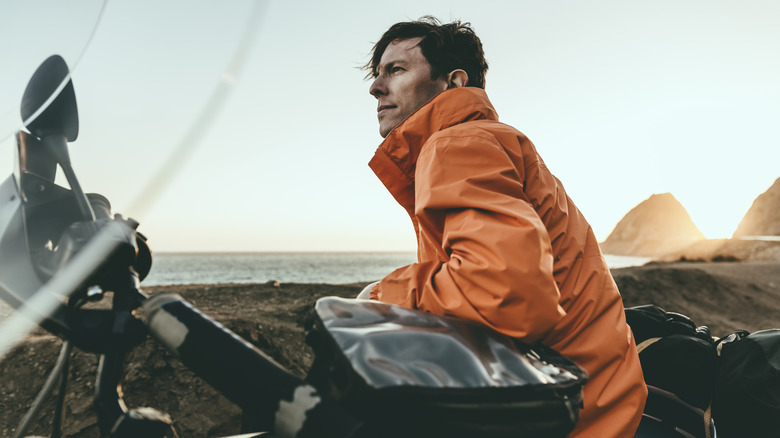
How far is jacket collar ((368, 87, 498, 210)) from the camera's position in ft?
4.85

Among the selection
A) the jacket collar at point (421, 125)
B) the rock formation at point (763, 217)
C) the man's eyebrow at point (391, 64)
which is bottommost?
the rock formation at point (763, 217)

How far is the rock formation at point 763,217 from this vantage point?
281ft

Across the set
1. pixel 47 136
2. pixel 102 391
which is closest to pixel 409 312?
pixel 102 391

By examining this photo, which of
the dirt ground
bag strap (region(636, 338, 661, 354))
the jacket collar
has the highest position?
the jacket collar

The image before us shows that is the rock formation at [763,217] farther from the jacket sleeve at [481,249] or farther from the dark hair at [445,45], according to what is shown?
the jacket sleeve at [481,249]

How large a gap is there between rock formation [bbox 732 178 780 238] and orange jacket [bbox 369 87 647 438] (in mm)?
110653

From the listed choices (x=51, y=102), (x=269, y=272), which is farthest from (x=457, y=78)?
(x=269, y=272)

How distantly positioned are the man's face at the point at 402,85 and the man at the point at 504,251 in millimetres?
456

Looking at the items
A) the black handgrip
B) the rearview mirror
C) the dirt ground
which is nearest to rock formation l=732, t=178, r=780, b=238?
the dirt ground

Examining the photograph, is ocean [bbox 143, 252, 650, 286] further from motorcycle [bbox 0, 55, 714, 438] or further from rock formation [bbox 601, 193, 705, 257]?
rock formation [bbox 601, 193, 705, 257]

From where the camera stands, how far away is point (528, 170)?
1.41 meters

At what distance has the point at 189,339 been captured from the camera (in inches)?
27.1

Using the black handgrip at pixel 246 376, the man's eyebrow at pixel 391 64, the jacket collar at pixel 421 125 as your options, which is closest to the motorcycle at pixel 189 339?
the black handgrip at pixel 246 376

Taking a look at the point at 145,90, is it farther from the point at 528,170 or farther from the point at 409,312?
the point at 528,170
